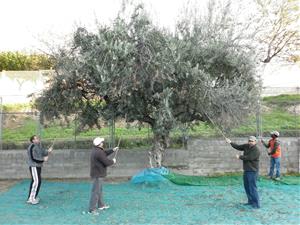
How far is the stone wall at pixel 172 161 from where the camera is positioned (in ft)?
44.4

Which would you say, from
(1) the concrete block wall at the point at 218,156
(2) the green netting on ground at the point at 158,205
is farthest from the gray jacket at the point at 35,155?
(1) the concrete block wall at the point at 218,156

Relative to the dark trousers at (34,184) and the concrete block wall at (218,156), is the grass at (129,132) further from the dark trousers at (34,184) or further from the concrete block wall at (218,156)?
the dark trousers at (34,184)

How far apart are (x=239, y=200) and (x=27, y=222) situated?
498 centimetres

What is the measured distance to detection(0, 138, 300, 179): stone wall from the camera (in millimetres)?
13547

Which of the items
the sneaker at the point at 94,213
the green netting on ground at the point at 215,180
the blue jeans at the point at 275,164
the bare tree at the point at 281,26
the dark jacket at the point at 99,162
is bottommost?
the sneaker at the point at 94,213

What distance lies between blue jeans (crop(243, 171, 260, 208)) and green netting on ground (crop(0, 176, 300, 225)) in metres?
0.23

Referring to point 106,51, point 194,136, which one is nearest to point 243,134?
point 194,136

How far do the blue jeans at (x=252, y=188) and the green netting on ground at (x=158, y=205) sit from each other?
23 cm

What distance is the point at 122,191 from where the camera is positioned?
1123 centimetres

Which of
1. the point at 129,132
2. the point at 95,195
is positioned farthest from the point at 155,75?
the point at 129,132

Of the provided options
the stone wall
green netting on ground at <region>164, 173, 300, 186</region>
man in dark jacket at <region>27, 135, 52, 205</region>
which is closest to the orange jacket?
green netting on ground at <region>164, 173, 300, 186</region>

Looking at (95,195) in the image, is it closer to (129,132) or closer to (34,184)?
(34,184)

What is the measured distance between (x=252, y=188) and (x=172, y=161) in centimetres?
463

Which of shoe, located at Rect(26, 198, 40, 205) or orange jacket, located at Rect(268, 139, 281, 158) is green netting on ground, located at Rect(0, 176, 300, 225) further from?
orange jacket, located at Rect(268, 139, 281, 158)
